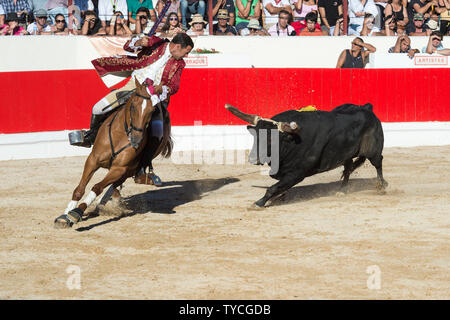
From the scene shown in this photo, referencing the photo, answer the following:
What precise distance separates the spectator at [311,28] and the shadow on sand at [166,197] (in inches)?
208

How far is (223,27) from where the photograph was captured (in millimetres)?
13992

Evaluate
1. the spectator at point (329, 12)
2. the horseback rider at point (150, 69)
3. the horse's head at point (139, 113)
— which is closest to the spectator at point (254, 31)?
the spectator at point (329, 12)

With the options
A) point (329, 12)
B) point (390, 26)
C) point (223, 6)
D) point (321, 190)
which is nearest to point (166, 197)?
point (321, 190)

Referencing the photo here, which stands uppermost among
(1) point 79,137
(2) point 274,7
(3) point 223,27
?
(2) point 274,7

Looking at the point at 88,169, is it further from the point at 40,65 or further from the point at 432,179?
the point at 40,65

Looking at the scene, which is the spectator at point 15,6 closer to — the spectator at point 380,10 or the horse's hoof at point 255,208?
the spectator at point 380,10

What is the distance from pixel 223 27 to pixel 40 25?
335cm

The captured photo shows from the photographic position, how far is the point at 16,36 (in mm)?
12789

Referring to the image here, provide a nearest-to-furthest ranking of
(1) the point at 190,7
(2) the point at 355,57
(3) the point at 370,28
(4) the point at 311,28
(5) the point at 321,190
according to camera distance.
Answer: (5) the point at 321,190
(1) the point at 190,7
(2) the point at 355,57
(4) the point at 311,28
(3) the point at 370,28

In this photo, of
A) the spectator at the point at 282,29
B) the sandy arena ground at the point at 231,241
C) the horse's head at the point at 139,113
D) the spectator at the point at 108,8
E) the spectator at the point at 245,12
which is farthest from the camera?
the spectator at the point at 282,29

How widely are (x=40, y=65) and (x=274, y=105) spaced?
4.23 metres

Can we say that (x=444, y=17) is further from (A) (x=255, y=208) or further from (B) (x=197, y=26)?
(A) (x=255, y=208)

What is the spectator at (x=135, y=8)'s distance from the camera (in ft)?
43.4

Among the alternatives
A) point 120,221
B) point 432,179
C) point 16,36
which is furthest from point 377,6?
point 120,221
